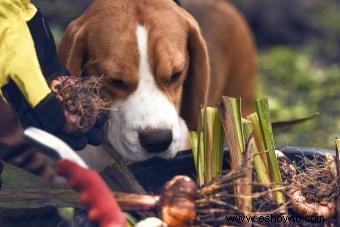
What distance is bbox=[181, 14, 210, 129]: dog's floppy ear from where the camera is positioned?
2.54m

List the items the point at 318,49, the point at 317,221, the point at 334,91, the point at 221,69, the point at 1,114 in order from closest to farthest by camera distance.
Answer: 1. the point at 317,221
2. the point at 1,114
3. the point at 221,69
4. the point at 334,91
5. the point at 318,49

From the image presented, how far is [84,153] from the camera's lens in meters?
2.39

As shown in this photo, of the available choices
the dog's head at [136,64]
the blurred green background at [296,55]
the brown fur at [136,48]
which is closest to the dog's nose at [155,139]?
A: the dog's head at [136,64]

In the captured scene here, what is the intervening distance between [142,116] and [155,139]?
0.08 meters

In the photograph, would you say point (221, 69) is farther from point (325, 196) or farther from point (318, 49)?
point (318, 49)

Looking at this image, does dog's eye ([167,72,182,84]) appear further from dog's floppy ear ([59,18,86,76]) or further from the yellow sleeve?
the yellow sleeve

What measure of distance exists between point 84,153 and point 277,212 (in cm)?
81

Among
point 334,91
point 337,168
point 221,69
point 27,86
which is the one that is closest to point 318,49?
point 334,91

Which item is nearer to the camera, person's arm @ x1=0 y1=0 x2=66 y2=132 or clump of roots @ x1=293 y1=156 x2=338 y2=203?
person's arm @ x1=0 y1=0 x2=66 y2=132

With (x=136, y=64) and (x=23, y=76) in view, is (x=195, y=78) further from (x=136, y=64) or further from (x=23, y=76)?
(x=23, y=76)

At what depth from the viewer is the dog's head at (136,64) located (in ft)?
7.22

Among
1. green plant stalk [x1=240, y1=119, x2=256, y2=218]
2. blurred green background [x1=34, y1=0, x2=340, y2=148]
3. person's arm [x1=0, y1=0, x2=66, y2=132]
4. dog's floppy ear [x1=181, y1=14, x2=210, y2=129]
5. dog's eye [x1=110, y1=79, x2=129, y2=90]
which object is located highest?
person's arm [x1=0, y1=0, x2=66, y2=132]

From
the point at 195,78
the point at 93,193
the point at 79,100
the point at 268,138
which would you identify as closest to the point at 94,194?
the point at 93,193

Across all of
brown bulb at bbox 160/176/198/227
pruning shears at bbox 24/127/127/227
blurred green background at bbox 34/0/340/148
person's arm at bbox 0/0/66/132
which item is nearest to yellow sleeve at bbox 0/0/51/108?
person's arm at bbox 0/0/66/132
